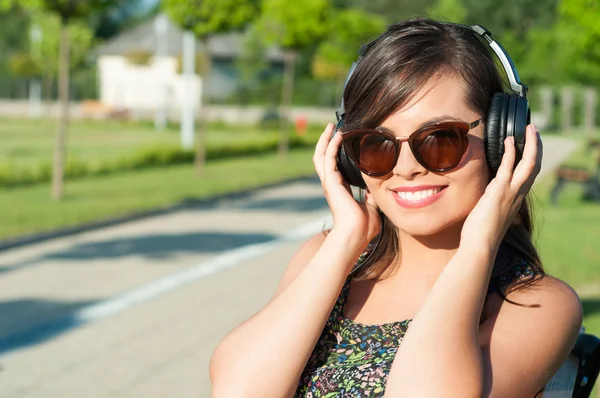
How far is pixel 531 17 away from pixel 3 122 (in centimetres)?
3954

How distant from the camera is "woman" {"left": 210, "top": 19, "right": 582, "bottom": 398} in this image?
85.5 inches

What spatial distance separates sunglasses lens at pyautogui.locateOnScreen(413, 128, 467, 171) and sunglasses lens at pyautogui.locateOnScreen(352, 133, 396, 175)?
0.22 ft

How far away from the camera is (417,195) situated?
2.32 metres

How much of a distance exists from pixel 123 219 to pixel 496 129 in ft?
38.7

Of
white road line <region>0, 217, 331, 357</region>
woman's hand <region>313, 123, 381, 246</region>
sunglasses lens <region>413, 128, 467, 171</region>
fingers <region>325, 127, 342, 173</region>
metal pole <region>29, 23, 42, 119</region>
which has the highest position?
sunglasses lens <region>413, 128, 467, 171</region>

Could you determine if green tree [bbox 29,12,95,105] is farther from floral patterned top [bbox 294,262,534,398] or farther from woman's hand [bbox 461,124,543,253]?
woman's hand [bbox 461,124,543,253]

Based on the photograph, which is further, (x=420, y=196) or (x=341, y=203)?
(x=341, y=203)

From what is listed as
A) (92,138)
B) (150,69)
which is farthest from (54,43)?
(92,138)

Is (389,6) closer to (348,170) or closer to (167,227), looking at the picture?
(167,227)

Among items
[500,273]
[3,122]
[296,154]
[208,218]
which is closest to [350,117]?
[500,273]

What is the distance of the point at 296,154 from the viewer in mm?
29969

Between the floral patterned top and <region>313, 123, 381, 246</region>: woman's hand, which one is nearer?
the floral patterned top

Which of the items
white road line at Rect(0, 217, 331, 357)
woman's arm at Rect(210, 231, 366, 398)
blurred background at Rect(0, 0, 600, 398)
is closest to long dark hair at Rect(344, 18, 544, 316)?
woman's arm at Rect(210, 231, 366, 398)

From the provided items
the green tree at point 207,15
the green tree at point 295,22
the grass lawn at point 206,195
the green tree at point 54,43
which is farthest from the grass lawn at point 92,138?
the green tree at point 54,43
